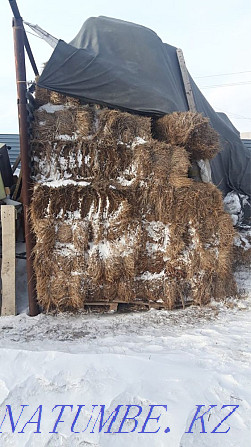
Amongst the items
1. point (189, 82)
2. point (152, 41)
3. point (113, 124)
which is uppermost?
point (152, 41)

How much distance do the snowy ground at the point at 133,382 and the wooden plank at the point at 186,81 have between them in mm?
4323

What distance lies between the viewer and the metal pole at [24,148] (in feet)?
14.9

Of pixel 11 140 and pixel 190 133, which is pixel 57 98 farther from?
pixel 11 140

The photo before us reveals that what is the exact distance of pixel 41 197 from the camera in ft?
14.6

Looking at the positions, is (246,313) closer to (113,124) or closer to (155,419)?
(155,419)

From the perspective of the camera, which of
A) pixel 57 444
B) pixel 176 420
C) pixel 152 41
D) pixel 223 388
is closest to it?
pixel 57 444

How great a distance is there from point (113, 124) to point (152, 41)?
2.42 m

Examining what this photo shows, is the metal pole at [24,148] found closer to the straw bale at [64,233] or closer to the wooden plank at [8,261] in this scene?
the wooden plank at [8,261]

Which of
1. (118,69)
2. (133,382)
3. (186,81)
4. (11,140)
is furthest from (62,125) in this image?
(11,140)

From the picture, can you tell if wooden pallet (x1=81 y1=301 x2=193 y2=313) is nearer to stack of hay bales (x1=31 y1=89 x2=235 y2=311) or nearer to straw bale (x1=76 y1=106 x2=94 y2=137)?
stack of hay bales (x1=31 y1=89 x2=235 y2=311)

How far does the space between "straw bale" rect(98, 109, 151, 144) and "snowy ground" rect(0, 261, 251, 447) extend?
105 inches

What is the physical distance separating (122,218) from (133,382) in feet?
7.96

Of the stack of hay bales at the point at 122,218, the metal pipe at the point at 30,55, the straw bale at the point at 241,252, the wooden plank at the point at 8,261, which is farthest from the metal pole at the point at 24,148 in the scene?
the straw bale at the point at 241,252

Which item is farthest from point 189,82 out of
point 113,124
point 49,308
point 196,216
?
point 49,308
